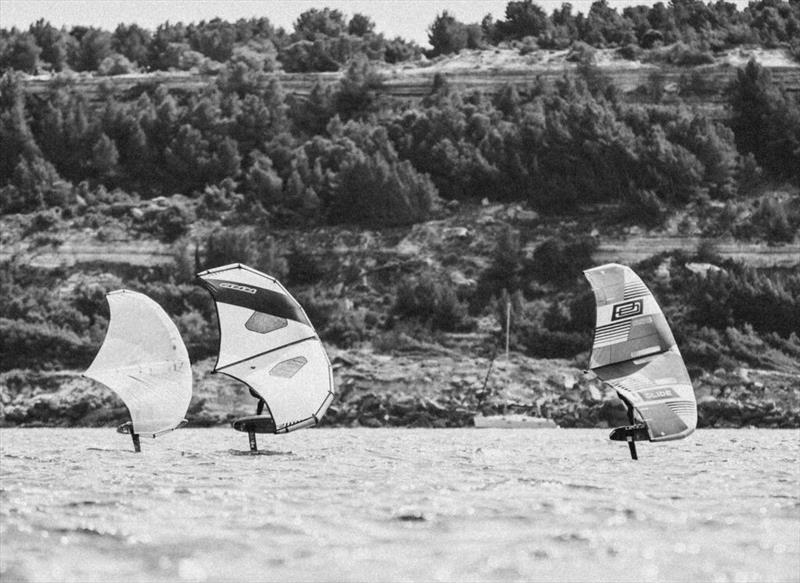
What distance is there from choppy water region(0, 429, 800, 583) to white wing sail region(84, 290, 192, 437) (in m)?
2.37

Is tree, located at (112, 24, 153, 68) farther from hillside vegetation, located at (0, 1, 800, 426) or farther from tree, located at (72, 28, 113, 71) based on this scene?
hillside vegetation, located at (0, 1, 800, 426)

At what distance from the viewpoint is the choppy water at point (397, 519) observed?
12.6m

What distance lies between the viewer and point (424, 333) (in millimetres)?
63781

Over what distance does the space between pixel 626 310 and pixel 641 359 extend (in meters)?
0.97

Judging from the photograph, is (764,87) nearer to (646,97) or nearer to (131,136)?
(646,97)

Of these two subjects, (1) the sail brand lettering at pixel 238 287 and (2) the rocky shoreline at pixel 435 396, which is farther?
(2) the rocky shoreline at pixel 435 396

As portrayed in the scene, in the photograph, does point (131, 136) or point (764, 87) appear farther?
point (131, 136)

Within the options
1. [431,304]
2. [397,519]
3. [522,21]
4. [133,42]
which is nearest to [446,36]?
[522,21]

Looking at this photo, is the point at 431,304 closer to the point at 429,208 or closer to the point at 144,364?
the point at 429,208

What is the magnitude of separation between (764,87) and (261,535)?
69009 millimetres

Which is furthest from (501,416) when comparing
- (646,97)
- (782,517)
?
(782,517)

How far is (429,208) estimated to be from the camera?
74250mm

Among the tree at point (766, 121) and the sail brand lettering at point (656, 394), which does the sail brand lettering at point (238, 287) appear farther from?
the tree at point (766, 121)

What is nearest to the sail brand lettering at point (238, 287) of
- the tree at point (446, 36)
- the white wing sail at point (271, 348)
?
the white wing sail at point (271, 348)
